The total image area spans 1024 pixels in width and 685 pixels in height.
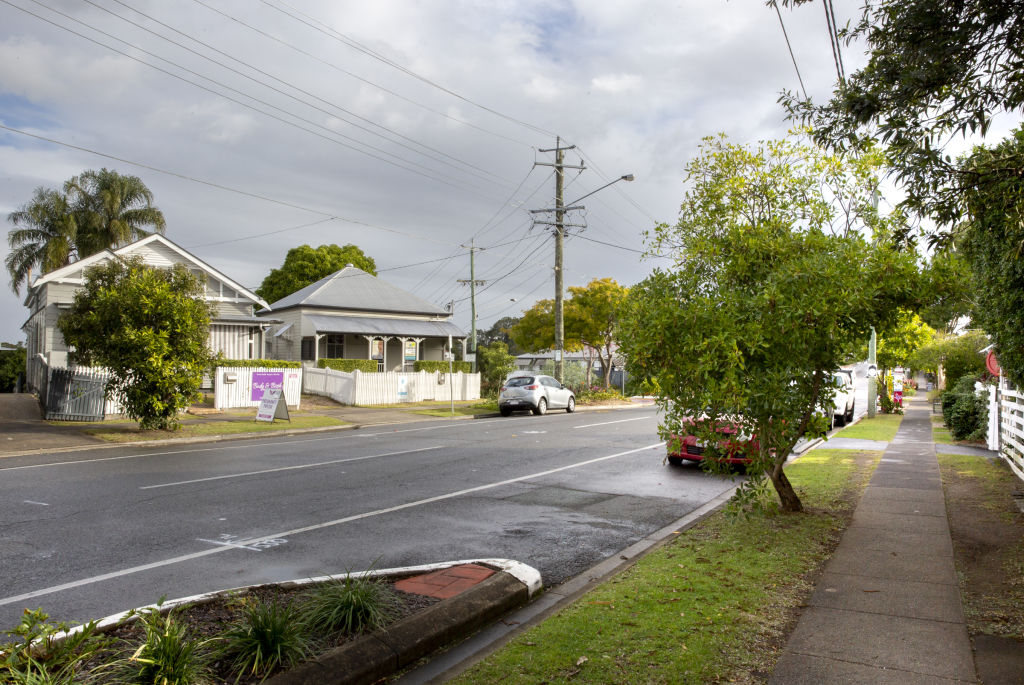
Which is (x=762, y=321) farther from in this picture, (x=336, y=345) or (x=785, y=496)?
(x=336, y=345)

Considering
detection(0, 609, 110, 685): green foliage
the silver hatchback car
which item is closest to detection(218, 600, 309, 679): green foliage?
detection(0, 609, 110, 685): green foliage

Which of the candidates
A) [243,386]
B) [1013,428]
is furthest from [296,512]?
[243,386]

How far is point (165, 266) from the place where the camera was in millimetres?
28344

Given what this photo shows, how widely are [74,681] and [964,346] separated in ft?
114

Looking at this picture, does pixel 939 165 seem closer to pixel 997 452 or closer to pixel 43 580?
pixel 43 580

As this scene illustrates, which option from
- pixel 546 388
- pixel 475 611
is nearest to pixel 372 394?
pixel 546 388

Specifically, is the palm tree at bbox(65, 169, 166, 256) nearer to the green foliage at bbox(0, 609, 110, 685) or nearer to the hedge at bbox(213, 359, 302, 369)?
the hedge at bbox(213, 359, 302, 369)

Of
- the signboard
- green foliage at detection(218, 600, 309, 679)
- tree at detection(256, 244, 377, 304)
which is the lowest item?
green foliage at detection(218, 600, 309, 679)

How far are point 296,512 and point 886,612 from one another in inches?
247

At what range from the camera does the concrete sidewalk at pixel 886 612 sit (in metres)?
4.11

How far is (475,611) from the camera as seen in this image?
486 centimetres

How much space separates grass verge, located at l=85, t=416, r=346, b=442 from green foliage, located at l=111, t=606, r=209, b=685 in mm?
14904

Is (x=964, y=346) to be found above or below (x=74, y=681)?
above

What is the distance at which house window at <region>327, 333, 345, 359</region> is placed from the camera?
3871 cm
